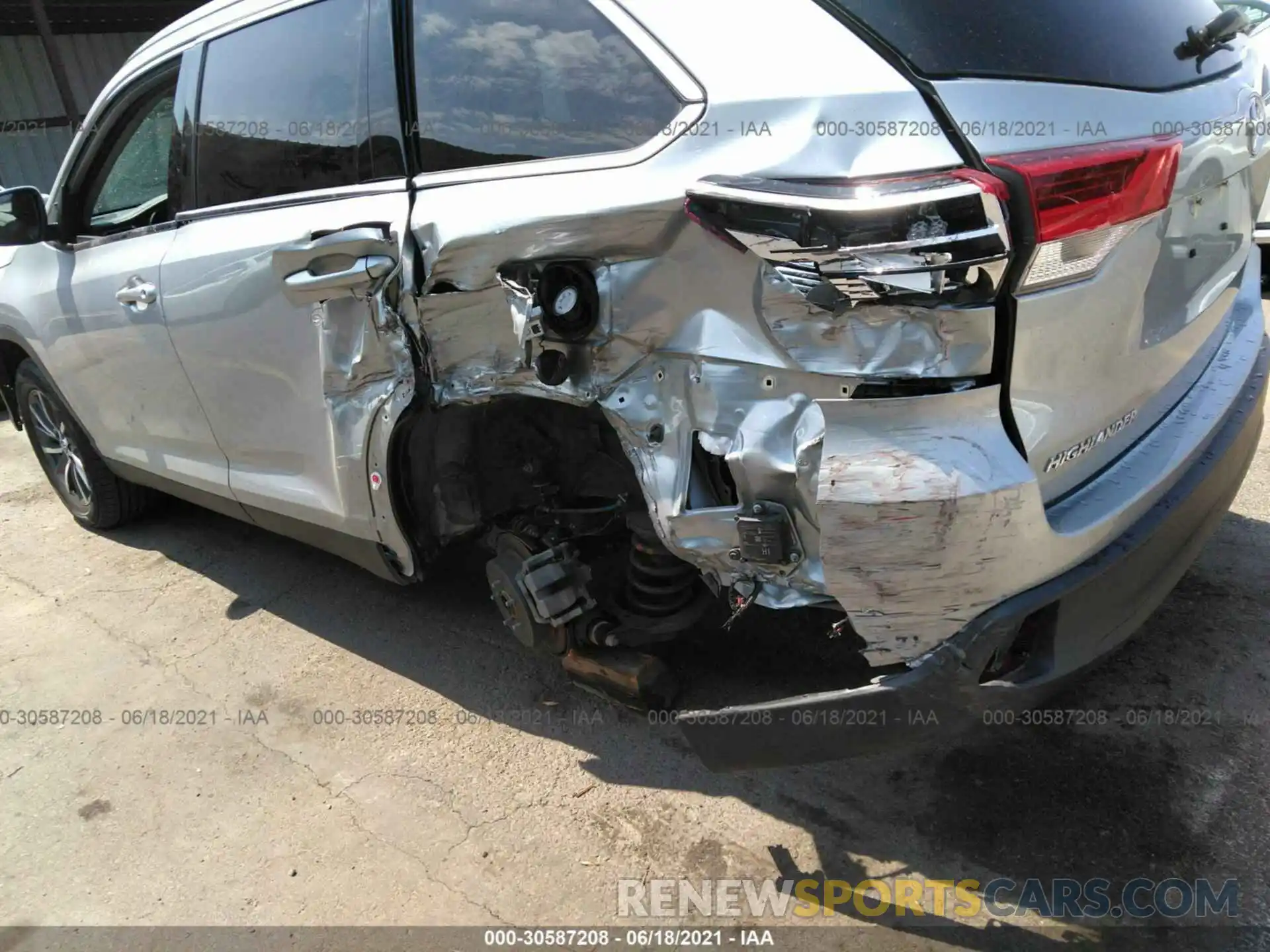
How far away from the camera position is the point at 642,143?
1851 mm

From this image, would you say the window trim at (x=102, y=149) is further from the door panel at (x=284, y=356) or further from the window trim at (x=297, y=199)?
the door panel at (x=284, y=356)

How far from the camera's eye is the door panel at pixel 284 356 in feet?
8.11

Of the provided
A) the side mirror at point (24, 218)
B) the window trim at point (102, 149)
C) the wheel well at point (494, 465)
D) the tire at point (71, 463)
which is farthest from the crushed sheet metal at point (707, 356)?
the tire at point (71, 463)

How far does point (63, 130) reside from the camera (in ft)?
43.7

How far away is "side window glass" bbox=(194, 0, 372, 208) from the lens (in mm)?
2516

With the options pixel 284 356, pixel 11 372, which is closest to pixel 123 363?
pixel 284 356

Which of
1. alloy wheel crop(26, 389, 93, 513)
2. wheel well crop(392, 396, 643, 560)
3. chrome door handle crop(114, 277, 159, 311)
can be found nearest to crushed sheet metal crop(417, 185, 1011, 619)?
wheel well crop(392, 396, 643, 560)

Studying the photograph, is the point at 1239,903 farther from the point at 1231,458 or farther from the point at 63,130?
the point at 63,130

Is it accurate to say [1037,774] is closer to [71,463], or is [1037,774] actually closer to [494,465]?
[494,465]

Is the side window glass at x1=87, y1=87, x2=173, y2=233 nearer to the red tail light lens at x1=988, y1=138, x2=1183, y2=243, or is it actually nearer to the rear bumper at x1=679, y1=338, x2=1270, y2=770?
the rear bumper at x1=679, y1=338, x2=1270, y2=770

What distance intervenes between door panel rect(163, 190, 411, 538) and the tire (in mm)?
1522

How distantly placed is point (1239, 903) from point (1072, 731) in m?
0.59

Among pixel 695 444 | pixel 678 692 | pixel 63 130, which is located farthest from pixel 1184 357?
pixel 63 130

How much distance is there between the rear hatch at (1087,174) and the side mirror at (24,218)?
11.5ft
